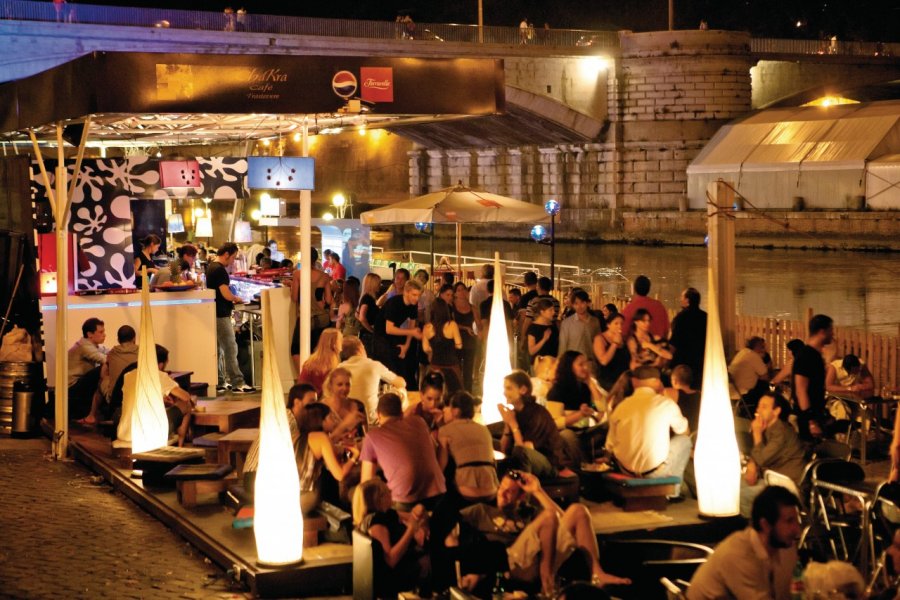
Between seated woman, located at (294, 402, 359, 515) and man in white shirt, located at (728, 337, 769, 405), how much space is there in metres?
4.45

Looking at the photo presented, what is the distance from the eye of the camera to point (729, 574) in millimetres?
5605

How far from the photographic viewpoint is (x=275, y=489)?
7973 millimetres

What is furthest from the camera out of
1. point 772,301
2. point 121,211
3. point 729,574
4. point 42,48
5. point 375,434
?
point 42,48

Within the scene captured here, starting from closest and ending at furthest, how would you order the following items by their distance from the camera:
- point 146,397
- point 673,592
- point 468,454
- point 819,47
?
point 673,592, point 468,454, point 146,397, point 819,47

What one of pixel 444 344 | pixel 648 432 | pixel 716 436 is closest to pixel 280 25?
pixel 444 344

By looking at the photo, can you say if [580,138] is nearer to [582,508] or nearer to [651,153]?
[651,153]

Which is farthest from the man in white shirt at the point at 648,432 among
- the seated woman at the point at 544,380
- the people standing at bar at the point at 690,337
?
the people standing at bar at the point at 690,337

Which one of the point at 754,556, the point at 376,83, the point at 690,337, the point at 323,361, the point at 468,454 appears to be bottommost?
the point at 754,556

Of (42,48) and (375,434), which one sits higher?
(42,48)

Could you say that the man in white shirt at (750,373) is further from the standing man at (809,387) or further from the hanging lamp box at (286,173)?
the hanging lamp box at (286,173)

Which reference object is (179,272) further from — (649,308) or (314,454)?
(314,454)

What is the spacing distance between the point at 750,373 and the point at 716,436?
9.92 feet

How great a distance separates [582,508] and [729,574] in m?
1.39

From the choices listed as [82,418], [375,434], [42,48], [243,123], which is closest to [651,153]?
[42,48]
